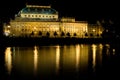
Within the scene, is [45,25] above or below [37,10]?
below

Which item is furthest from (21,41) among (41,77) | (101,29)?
(101,29)

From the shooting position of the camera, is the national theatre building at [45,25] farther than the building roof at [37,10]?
No

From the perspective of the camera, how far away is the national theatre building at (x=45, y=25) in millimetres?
90062

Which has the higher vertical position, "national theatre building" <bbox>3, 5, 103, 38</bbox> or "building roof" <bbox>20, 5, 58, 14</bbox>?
"building roof" <bbox>20, 5, 58, 14</bbox>

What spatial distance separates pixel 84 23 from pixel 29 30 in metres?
17.3

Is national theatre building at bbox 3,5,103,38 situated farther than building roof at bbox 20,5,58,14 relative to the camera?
No

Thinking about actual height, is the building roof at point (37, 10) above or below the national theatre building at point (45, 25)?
above

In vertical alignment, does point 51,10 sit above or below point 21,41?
above

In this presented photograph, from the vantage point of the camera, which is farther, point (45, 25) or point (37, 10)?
point (37, 10)

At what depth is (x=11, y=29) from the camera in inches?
3516

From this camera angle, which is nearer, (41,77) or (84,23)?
(41,77)

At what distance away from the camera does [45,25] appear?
9312 centimetres

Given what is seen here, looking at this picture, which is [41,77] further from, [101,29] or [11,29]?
[101,29]

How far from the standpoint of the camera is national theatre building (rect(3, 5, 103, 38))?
90.1 meters
